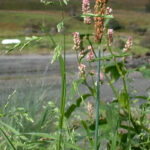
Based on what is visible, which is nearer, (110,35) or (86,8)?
(86,8)

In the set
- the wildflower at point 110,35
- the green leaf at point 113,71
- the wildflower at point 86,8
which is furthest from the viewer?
the green leaf at point 113,71

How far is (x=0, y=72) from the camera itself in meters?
9.86

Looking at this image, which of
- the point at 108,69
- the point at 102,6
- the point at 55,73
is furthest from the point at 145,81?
the point at 102,6

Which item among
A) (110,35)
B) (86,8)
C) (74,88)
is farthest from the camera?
(110,35)

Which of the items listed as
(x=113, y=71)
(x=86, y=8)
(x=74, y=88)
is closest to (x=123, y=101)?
(x=113, y=71)

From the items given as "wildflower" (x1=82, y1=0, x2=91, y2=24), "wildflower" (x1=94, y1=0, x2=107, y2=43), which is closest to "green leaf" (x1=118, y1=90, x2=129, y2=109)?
"wildflower" (x1=82, y1=0, x2=91, y2=24)

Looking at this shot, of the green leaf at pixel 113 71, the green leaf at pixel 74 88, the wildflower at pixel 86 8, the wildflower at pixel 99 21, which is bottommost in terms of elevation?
the green leaf at pixel 113 71

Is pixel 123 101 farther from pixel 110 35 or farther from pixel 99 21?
pixel 99 21

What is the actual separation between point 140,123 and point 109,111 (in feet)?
0.53

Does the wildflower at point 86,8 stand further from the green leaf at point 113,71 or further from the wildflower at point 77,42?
the green leaf at point 113,71

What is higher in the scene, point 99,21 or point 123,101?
point 99,21

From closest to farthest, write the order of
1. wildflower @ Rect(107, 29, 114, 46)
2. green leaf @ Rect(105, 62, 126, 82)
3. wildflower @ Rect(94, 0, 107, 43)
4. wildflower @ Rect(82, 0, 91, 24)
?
1. wildflower @ Rect(94, 0, 107, 43)
2. wildflower @ Rect(82, 0, 91, 24)
3. wildflower @ Rect(107, 29, 114, 46)
4. green leaf @ Rect(105, 62, 126, 82)

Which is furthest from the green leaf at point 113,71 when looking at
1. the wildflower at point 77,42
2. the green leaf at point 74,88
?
the wildflower at point 77,42

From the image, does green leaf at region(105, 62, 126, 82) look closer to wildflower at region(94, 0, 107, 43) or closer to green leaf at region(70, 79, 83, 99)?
green leaf at region(70, 79, 83, 99)
